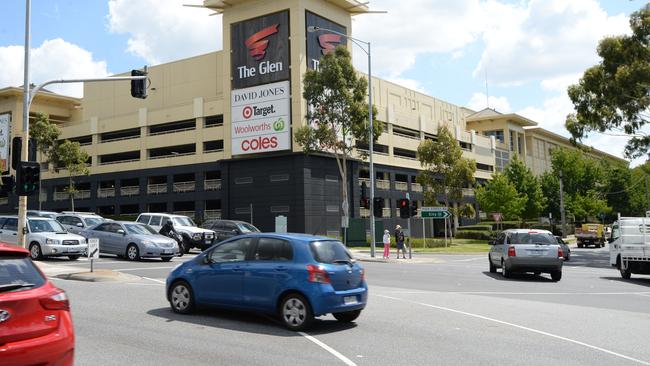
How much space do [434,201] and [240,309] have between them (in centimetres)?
4018

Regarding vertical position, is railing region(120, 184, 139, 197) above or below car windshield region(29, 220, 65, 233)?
above

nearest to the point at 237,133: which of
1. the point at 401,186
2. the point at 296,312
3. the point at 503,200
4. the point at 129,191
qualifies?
the point at 129,191

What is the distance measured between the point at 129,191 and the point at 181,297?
49.9m

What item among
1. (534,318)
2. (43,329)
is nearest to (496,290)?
(534,318)

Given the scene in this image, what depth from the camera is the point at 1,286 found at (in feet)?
16.5

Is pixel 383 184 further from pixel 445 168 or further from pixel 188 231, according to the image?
pixel 188 231

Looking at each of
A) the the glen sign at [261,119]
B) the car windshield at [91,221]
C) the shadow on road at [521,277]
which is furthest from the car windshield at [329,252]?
the the glen sign at [261,119]

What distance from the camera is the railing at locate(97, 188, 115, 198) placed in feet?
192

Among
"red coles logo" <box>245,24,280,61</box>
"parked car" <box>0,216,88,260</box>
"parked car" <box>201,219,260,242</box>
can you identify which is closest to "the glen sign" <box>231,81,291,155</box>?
"red coles logo" <box>245,24,280,61</box>

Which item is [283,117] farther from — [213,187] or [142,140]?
[142,140]

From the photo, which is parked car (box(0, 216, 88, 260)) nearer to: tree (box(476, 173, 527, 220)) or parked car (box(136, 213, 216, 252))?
parked car (box(136, 213, 216, 252))

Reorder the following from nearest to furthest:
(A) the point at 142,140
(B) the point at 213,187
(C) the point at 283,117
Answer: (C) the point at 283,117
(B) the point at 213,187
(A) the point at 142,140

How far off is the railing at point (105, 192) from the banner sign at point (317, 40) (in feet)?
83.6

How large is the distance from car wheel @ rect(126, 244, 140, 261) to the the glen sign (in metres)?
24.8
